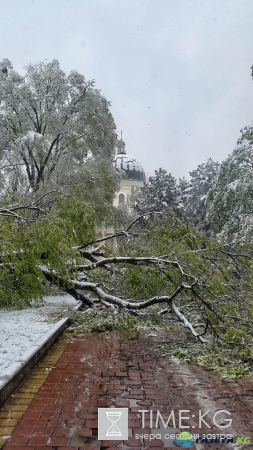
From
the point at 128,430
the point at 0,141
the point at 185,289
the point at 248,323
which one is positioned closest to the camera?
the point at 128,430

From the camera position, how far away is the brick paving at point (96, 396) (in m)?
2.60

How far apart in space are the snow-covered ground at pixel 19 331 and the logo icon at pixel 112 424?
1099 mm

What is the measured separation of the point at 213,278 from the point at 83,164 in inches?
421

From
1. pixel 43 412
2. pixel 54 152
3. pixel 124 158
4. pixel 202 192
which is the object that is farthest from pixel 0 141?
pixel 124 158

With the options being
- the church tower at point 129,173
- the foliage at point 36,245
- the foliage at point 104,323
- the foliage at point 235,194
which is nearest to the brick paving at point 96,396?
the foliage at point 104,323

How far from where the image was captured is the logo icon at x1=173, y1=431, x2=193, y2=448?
2.56 m

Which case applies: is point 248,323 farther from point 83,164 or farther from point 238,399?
point 83,164

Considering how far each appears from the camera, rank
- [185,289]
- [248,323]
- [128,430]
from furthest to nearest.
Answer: [185,289] < [248,323] < [128,430]

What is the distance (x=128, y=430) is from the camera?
9.01ft

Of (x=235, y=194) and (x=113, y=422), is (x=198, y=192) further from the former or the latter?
(x=113, y=422)

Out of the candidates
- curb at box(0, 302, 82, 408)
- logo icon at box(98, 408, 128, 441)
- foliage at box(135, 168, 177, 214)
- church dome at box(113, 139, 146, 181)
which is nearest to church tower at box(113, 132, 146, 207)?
church dome at box(113, 139, 146, 181)

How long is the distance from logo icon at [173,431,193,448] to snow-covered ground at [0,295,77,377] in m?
1.71

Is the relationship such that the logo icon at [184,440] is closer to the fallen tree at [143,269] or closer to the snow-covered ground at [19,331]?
the snow-covered ground at [19,331]

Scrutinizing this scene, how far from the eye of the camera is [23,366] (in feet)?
12.2
